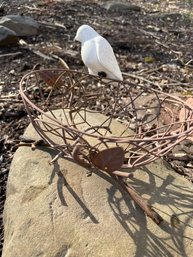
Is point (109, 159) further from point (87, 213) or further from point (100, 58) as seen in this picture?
point (100, 58)

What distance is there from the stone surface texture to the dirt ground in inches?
10.6

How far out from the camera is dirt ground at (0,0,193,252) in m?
2.35

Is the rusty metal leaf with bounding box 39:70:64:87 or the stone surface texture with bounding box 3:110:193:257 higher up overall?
the rusty metal leaf with bounding box 39:70:64:87

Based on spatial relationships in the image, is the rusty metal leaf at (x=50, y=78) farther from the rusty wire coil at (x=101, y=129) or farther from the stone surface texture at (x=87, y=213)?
the stone surface texture at (x=87, y=213)

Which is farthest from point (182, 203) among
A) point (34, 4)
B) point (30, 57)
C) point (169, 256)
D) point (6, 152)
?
point (34, 4)

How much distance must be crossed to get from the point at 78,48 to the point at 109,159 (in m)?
1.96

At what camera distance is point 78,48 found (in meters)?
3.22

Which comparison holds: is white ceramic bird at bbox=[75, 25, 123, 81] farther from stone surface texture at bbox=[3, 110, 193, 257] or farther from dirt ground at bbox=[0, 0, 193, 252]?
dirt ground at bbox=[0, 0, 193, 252]

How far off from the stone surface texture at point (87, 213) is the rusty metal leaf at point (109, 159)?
91 millimetres

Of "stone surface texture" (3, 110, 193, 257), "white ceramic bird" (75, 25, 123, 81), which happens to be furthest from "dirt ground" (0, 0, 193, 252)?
"white ceramic bird" (75, 25, 123, 81)

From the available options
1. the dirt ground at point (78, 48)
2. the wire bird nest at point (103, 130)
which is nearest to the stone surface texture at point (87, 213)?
the wire bird nest at point (103, 130)

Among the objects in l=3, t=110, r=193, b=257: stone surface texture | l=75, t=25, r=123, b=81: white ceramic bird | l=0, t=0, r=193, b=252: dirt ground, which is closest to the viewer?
l=3, t=110, r=193, b=257: stone surface texture

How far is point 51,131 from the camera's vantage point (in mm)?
→ 1646

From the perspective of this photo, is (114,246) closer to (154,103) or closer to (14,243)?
(14,243)
